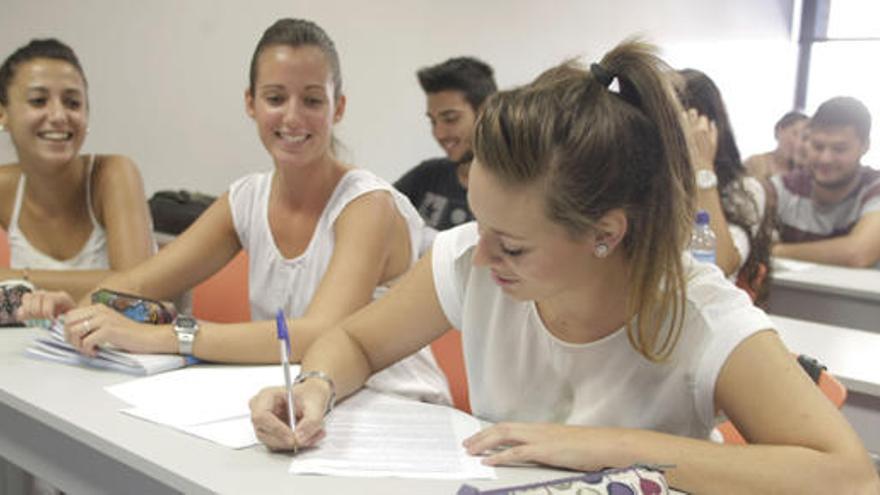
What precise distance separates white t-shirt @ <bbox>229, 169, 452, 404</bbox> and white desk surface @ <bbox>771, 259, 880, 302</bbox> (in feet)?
5.86

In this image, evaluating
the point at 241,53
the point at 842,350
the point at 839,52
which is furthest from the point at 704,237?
the point at 839,52

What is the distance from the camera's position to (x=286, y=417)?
3.93ft

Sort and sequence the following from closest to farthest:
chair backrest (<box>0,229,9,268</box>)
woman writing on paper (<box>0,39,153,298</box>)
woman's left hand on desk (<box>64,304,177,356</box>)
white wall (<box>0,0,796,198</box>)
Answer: woman's left hand on desk (<box>64,304,177,356</box>)
woman writing on paper (<box>0,39,153,298</box>)
chair backrest (<box>0,229,9,268</box>)
white wall (<box>0,0,796,198</box>)

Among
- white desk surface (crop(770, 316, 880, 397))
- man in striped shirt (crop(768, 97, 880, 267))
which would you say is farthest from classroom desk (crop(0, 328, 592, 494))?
man in striped shirt (crop(768, 97, 880, 267))

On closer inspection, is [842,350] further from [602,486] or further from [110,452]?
[110,452]

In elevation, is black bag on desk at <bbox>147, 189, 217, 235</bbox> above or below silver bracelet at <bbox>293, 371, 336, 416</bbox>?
below

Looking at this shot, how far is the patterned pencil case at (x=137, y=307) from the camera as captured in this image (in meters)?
1.64

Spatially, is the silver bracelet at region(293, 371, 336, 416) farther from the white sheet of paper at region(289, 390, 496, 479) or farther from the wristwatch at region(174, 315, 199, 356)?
the wristwatch at region(174, 315, 199, 356)

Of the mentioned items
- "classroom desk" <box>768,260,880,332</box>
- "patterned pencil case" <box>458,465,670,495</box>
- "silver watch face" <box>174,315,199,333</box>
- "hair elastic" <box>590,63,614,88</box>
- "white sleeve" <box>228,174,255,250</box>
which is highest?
"hair elastic" <box>590,63,614,88</box>

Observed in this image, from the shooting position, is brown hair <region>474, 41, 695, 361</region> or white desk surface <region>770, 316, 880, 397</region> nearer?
brown hair <region>474, 41, 695, 361</region>

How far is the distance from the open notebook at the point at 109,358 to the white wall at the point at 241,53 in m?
1.55

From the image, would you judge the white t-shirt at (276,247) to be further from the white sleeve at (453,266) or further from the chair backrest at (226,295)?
the white sleeve at (453,266)

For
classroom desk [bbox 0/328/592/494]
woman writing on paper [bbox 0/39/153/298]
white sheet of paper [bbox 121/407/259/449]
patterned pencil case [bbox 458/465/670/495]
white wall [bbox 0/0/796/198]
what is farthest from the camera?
white wall [bbox 0/0/796/198]

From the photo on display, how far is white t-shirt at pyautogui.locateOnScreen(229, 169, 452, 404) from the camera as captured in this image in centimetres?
187
